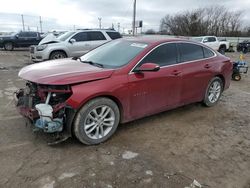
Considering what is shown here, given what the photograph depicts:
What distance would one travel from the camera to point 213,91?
213 inches

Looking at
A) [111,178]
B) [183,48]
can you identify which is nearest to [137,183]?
[111,178]

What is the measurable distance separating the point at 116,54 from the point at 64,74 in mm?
1167

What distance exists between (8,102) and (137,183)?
387 centimetres

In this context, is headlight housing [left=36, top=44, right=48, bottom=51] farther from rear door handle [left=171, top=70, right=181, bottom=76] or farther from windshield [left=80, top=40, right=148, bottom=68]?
rear door handle [left=171, top=70, right=181, bottom=76]

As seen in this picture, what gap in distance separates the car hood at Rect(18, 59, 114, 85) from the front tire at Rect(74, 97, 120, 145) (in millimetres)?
348

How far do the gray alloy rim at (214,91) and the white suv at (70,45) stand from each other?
7001 millimetres

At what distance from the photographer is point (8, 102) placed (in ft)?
17.5

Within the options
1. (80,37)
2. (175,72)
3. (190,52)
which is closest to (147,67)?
(175,72)

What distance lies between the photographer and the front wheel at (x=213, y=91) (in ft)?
17.2

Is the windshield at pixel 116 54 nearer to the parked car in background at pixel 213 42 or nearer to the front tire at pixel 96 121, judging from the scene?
the front tire at pixel 96 121

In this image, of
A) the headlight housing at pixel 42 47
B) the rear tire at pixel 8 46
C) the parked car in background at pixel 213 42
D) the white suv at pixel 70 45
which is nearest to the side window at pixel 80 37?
the white suv at pixel 70 45

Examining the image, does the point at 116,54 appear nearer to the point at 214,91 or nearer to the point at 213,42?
the point at 214,91

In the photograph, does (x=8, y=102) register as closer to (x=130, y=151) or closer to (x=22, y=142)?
(x=22, y=142)

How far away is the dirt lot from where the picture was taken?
276cm
